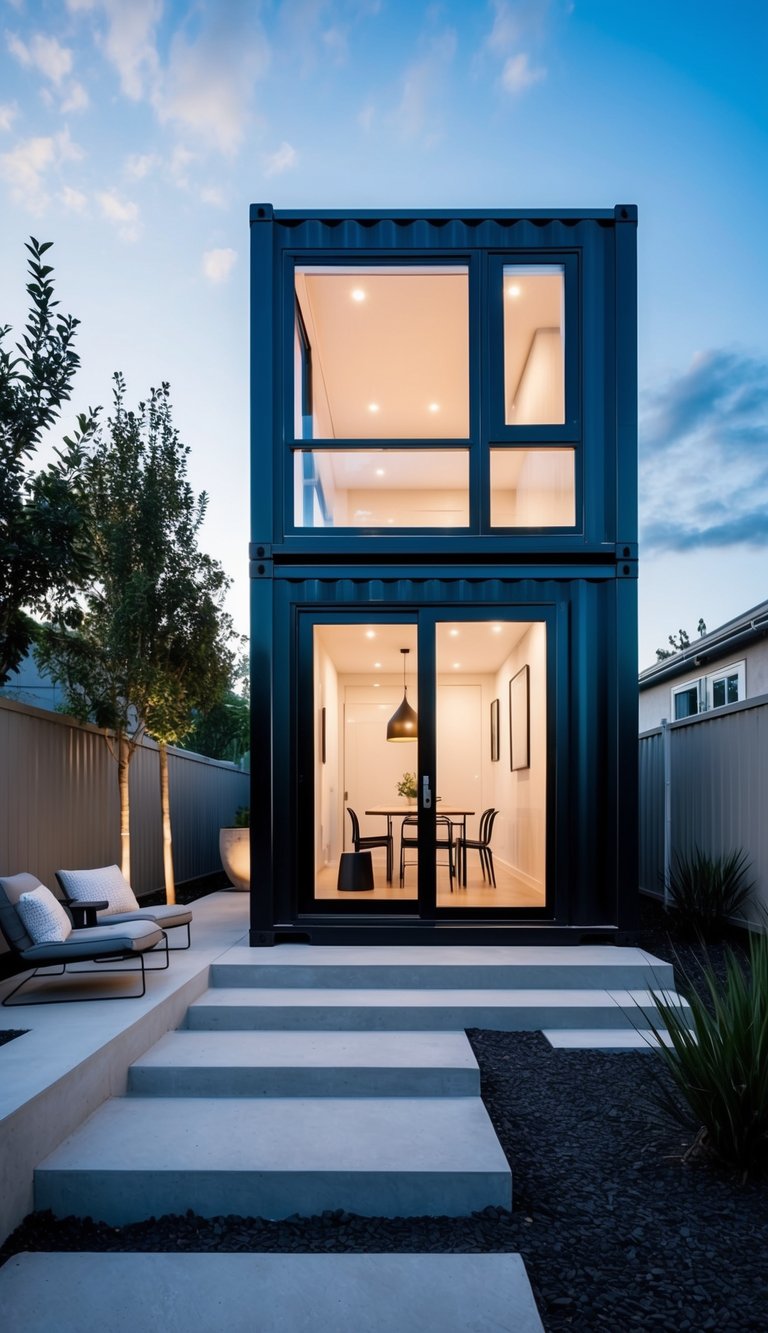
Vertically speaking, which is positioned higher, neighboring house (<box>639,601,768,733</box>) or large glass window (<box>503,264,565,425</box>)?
large glass window (<box>503,264,565,425</box>)

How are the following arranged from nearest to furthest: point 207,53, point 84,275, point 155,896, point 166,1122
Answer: point 166,1122
point 207,53
point 155,896
point 84,275

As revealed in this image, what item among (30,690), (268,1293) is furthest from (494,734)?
(30,690)

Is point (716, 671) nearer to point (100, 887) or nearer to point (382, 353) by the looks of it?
point (382, 353)

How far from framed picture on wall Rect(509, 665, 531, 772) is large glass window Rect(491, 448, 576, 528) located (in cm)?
127

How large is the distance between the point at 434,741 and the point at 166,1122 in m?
3.19

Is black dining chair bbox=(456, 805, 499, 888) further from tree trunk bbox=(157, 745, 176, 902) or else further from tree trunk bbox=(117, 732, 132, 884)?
tree trunk bbox=(117, 732, 132, 884)

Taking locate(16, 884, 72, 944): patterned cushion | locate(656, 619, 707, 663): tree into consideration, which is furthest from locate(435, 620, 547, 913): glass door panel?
locate(656, 619, 707, 663): tree

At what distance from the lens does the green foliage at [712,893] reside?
678cm

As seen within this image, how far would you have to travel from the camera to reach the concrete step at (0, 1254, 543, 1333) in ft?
7.82

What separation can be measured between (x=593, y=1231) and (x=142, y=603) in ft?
19.6

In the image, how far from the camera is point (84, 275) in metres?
11.0

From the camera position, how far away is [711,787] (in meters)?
7.49

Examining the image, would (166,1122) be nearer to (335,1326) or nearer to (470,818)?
(335,1326)

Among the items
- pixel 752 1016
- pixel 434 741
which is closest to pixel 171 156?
pixel 434 741
